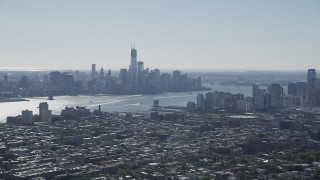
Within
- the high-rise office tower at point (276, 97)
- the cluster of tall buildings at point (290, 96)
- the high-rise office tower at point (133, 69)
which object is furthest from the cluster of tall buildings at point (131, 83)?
the high-rise office tower at point (276, 97)

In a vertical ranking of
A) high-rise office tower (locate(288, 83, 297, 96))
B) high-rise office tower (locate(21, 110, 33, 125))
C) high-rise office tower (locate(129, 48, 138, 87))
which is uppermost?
high-rise office tower (locate(129, 48, 138, 87))

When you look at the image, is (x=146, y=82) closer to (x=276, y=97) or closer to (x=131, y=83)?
(x=131, y=83)

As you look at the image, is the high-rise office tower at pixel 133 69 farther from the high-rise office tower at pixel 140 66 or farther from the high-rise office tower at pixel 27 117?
the high-rise office tower at pixel 27 117

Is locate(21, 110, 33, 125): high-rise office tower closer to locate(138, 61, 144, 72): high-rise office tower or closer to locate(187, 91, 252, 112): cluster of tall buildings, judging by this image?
locate(187, 91, 252, 112): cluster of tall buildings

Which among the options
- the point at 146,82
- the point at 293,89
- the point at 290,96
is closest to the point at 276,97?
the point at 290,96

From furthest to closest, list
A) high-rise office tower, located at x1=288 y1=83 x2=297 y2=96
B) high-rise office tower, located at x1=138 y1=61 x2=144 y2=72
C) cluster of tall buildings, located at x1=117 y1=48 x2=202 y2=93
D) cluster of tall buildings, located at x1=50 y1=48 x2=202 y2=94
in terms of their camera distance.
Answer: high-rise office tower, located at x1=138 y1=61 x2=144 y2=72, cluster of tall buildings, located at x1=117 y1=48 x2=202 y2=93, cluster of tall buildings, located at x1=50 y1=48 x2=202 y2=94, high-rise office tower, located at x1=288 y1=83 x2=297 y2=96

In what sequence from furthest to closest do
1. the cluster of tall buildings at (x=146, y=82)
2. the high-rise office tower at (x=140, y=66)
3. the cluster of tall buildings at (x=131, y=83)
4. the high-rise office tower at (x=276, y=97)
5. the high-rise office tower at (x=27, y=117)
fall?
1. the high-rise office tower at (x=140, y=66)
2. the cluster of tall buildings at (x=146, y=82)
3. the cluster of tall buildings at (x=131, y=83)
4. the high-rise office tower at (x=276, y=97)
5. the high-rise office tower at (x=27, y=117)

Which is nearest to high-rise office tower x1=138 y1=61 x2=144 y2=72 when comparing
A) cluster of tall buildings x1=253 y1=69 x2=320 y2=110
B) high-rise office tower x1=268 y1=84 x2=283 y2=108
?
cluster of tall buildings x1=253 y1=69 x2=320 y2=110

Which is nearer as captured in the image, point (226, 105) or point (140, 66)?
point (226, 105)
